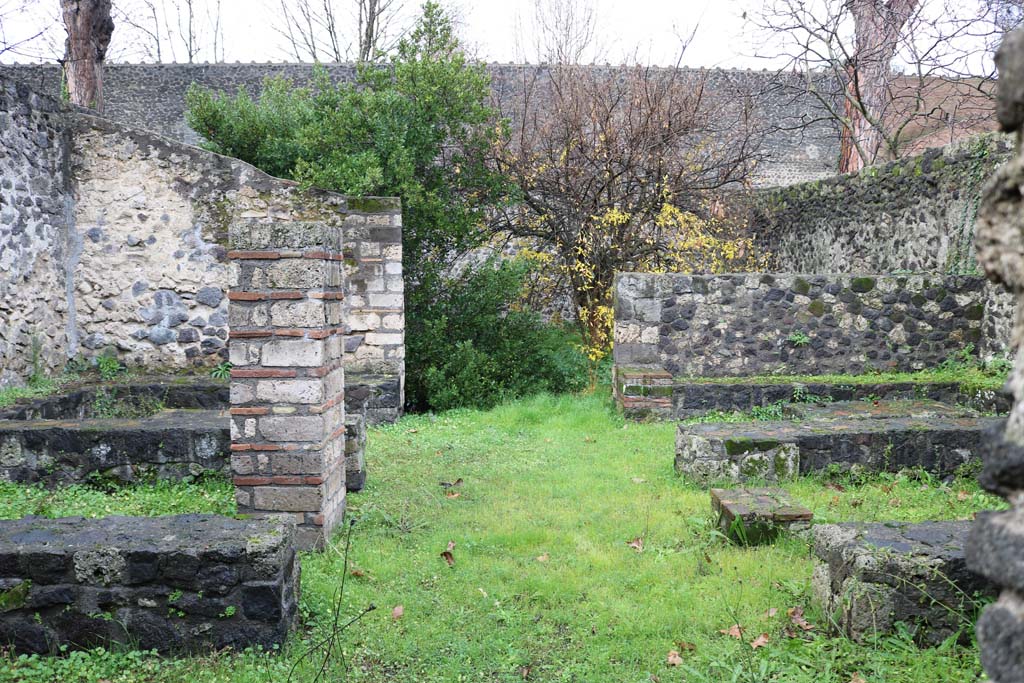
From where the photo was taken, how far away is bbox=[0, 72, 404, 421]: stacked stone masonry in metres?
9.38

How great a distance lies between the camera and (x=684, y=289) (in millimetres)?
9773

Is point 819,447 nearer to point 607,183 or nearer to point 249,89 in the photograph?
point 607,183

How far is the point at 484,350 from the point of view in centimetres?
1073

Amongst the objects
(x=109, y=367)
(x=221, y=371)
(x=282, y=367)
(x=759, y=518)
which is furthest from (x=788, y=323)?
(x=109, y=367)

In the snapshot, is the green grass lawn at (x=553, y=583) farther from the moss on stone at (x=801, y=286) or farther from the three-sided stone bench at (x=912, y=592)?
the moss on stone at (x=801, y=286)

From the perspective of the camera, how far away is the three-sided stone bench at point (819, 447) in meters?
6.42

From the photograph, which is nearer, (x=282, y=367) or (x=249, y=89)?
(x=282, y=367)

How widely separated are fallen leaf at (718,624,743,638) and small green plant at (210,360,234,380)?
24.0ft

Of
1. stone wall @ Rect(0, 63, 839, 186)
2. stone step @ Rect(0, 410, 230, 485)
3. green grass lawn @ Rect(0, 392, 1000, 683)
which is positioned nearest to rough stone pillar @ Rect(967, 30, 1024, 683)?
green grass lawn @ Rect(0, 392, 1000, 683)

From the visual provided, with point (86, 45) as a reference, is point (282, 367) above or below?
below

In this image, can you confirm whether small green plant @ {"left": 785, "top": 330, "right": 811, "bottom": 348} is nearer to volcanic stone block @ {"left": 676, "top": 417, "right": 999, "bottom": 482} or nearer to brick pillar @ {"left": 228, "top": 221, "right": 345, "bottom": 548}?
volcanic stone block @ {"left": 676, "top": 417, "right": 999, "bottom": 482}

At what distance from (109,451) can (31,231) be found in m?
3.82

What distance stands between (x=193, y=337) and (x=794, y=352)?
7.42 meters

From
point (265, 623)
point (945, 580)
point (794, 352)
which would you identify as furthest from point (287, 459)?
point (794, 352)
